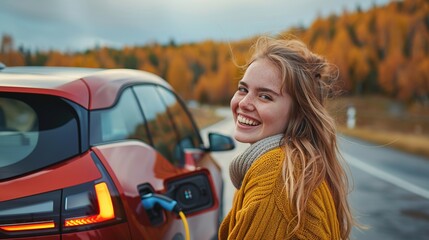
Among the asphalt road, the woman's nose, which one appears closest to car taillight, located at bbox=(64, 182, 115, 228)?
the woman's nose

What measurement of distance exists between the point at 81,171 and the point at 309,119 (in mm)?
935

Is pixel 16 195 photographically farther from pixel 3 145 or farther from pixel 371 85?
pixel 371 85

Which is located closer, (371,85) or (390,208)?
(390,208)

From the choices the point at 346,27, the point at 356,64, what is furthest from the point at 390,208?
the point at 346,27

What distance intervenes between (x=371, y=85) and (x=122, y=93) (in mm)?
116075

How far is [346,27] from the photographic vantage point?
12238 centimetres

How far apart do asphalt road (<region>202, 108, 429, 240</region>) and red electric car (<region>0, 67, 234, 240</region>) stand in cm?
133

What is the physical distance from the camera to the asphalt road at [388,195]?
6203 millimetres

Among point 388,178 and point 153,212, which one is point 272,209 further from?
point 388,178

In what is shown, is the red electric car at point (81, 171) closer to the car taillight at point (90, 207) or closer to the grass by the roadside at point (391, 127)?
the car taillight at point (90, 207)

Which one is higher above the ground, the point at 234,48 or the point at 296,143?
the point at 234,48

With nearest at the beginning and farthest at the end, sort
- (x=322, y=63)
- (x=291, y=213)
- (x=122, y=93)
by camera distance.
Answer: (x=291, y=213), (x=322, y=63), (x=122, y=93)

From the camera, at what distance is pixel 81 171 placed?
208 centimetres

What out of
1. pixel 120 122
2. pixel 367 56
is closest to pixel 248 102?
pixel 120 122
